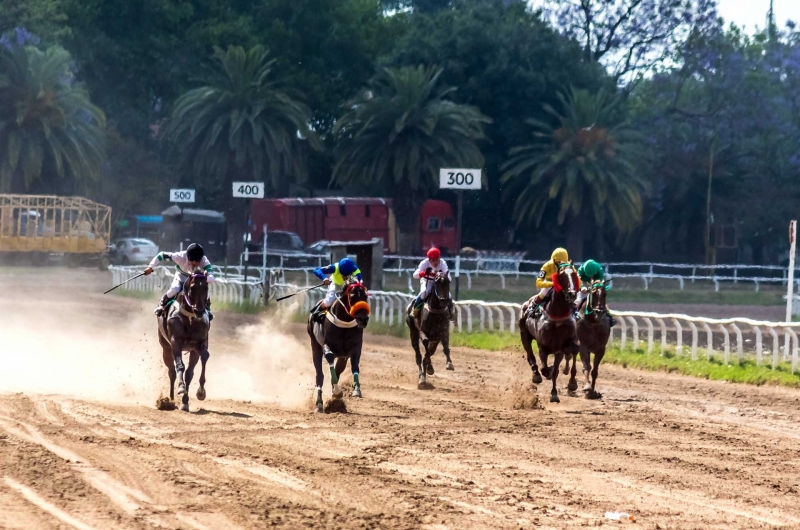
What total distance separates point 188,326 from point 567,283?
459 cm

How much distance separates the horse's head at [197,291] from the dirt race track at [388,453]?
120 cm

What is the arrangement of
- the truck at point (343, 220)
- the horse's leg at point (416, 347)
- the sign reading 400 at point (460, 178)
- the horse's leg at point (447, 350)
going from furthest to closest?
the truck at point (343, 220), the sign reading 400 at point (460, 178), the horse's leg at point (447, 350), the horse's leg at point (416, 347)

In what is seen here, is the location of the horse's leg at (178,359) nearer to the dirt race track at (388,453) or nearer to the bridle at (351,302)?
the dirt race track at (388,453)

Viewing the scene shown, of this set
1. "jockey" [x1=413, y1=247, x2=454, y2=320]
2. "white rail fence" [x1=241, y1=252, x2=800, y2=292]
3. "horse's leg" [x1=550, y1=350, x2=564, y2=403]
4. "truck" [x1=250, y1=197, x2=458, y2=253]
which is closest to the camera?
"horse's leg" [x1=550, y1=350, x2=564, y2=403]

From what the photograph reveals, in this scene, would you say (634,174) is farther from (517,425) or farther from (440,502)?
(440,502)

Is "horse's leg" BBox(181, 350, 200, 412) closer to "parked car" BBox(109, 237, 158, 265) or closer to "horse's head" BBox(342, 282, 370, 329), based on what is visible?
"horse's head" BBox(342, 282, 370, 329)

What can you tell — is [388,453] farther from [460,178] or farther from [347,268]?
[460,178]

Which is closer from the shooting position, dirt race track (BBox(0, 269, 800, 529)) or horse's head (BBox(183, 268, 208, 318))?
dirt race track (BBox(0, 269, 800, 529))

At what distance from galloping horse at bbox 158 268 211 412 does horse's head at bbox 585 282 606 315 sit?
189 inches

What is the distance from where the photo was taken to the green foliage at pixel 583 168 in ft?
172

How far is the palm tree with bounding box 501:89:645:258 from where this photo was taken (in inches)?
2061

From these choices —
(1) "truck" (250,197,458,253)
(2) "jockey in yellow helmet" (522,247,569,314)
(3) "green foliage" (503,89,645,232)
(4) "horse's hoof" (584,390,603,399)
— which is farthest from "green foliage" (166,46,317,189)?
(4) "horse's hoof" (584,390,603,399)

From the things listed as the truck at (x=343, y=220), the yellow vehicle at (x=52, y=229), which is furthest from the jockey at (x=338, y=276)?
the truck at (x=343, y=220)

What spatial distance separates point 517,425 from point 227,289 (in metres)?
23.3
